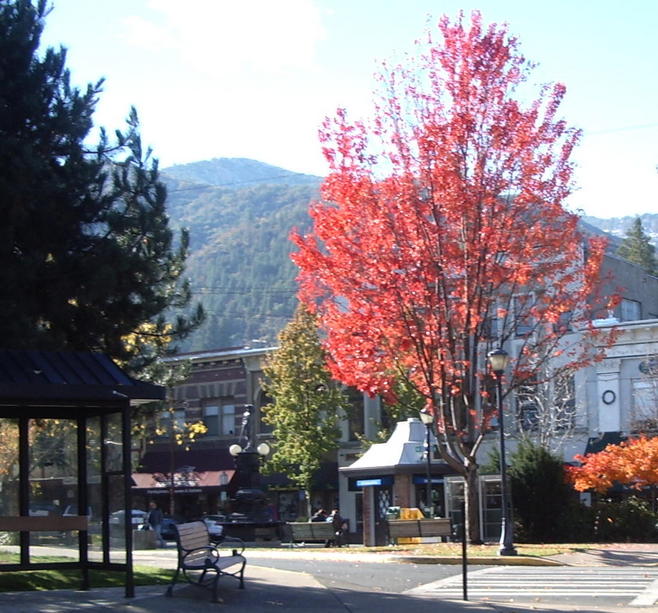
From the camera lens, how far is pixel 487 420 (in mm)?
28953

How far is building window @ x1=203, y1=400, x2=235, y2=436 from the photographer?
2320 inches

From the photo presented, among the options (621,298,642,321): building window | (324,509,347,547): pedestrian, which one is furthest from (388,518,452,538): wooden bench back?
(621,298,642,321): building window

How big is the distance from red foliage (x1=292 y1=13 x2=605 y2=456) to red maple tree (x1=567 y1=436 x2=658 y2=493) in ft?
15.9

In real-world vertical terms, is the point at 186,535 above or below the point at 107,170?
below

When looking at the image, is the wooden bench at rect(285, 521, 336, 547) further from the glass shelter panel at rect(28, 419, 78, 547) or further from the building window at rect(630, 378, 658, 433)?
the glass shelter panel at rect(28, 419, 78, 547)

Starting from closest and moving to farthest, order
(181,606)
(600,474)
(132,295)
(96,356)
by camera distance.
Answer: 1. (181,606)
2. (96,356)
3. (132,295)
4. (600,474)

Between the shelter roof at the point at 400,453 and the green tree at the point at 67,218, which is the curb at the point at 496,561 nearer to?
the green tree at the point at 67,218

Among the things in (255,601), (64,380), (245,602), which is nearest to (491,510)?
(255,601)

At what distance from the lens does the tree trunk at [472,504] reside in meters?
29.1

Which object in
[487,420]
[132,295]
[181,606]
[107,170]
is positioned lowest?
[181,606]

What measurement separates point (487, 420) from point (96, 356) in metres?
15.8

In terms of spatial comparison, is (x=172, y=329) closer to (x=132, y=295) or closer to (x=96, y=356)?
(x=132, y=295)

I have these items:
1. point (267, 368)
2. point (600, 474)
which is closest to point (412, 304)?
point (600, 474)

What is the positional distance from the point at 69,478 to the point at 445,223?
46.4 ft
